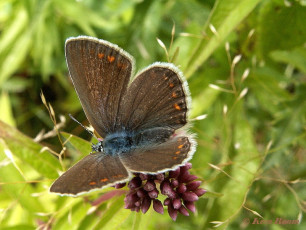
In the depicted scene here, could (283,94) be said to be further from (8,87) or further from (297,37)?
→ (8,87)

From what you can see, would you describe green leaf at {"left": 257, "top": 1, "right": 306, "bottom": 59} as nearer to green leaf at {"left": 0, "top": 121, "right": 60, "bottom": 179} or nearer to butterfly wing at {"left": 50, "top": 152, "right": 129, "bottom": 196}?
butterfly wing at {"left": 50, "top": 152, "right": 129, "bottom": 196}

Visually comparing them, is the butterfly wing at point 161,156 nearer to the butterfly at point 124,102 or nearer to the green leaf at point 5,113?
the butterfly at point 124,102

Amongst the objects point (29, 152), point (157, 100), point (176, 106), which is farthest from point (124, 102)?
point (29, 152)

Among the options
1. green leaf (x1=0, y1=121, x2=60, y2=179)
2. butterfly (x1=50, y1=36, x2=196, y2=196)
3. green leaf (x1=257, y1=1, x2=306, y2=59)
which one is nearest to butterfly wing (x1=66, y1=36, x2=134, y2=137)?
butterfly (x1=50, y1=36, x2=196, y2=196)

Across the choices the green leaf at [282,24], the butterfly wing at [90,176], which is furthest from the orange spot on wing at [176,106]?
the green leaf at [282,24]

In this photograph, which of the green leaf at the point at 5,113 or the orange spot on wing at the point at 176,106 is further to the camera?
the green leaf at the point at 5,113

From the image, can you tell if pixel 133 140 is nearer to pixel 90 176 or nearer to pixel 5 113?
pixel 90 176

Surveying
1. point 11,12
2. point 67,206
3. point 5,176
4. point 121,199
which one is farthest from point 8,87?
point 121,199
